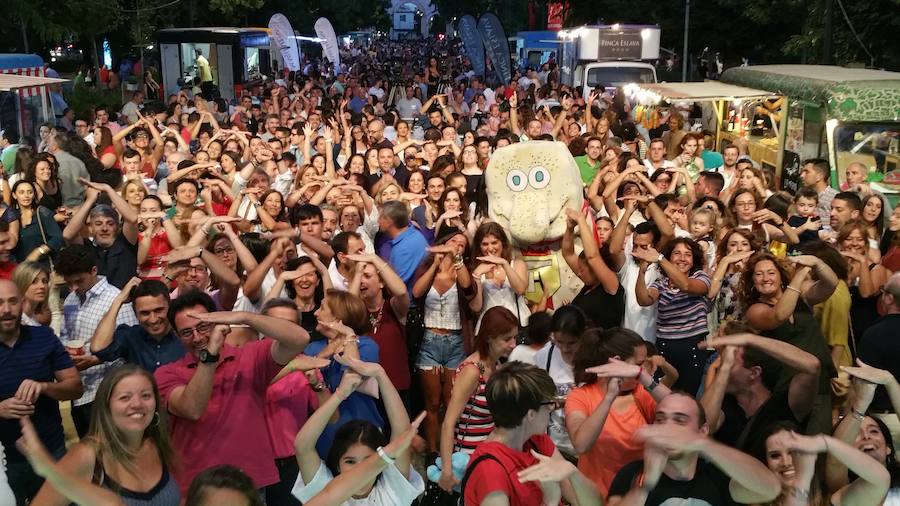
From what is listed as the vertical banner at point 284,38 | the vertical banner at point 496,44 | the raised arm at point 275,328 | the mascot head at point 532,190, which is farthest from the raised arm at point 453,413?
the vertical banner at point 284,38

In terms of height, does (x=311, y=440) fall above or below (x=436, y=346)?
above

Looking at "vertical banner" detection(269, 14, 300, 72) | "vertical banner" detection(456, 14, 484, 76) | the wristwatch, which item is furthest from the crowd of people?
"vertical banner" detection(269, 14, 300, 72)

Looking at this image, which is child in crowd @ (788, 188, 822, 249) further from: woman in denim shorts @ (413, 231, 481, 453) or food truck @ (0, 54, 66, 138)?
food truck @ (0, 54, 66, 138)

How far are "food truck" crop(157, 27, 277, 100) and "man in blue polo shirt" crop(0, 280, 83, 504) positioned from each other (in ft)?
80.6

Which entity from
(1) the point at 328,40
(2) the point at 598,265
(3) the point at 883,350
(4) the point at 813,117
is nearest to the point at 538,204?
(2) the point at 598,265

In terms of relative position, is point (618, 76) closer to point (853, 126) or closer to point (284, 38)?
point (284, 38)

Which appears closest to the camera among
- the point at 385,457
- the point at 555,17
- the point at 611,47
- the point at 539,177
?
the point at 385,457

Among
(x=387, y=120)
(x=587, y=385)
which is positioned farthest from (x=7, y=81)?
(x=587, y=385)

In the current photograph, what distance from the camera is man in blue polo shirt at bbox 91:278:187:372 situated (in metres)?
5.79

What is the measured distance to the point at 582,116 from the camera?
58.4 ft

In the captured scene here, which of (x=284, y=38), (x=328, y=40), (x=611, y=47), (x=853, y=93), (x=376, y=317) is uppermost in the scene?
(x=853, y=93)

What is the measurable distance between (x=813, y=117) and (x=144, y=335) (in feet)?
31.2

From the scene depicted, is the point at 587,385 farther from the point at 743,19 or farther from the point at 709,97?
the point at 743,19

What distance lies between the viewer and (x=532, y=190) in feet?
28.0
